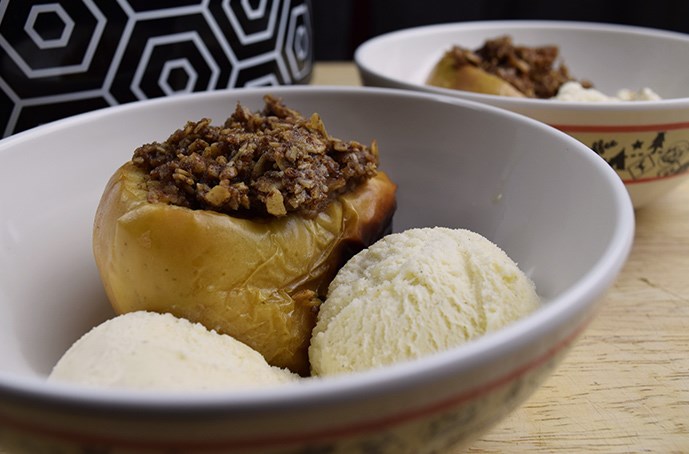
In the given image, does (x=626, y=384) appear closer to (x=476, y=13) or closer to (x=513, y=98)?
(x=513, y=98)

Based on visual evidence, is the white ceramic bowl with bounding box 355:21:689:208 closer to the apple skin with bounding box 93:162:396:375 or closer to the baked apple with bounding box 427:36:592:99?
the baked apple with bounding box 427:36:592:99

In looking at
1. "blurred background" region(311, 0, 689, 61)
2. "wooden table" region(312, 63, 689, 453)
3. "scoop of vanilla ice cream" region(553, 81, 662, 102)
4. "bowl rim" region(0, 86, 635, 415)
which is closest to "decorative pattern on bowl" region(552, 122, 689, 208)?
"wooden table" region(312, 63, 689, 453)

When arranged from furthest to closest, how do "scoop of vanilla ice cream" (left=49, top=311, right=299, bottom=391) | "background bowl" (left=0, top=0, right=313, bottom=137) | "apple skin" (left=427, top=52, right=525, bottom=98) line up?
"apple skin" (left=427, top=52, right=525, bottom=98) → "background bowl" (left=0, top=0, right=313, bottom=137) → "scoop of vanilla ice cream" (left=49, top=311, right=299, bottom=391)

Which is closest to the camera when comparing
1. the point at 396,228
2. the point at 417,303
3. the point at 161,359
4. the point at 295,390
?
the point at 295,390

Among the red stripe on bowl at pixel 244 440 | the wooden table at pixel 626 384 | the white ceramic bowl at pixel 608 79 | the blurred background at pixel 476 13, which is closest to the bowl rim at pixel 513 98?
the white ceramic bowl at pixel 608 79

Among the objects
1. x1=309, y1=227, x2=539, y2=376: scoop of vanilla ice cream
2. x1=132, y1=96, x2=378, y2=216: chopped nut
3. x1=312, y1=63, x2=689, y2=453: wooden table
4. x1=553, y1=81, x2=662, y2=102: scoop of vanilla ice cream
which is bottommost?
x1=312, y1=63, x2=689, y2=453: wooden table

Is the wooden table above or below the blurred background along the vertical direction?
above

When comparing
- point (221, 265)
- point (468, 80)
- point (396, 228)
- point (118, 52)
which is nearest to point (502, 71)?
point (468, 80)
